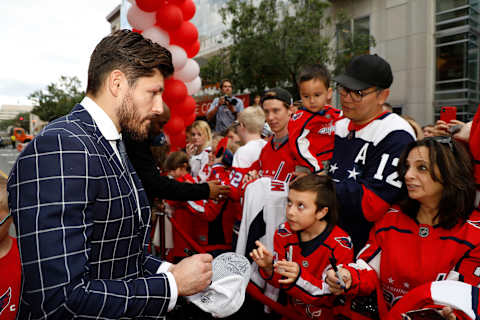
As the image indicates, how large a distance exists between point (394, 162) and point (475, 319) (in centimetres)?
108

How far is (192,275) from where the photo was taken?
1446 mm

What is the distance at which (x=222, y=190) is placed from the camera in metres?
3.71

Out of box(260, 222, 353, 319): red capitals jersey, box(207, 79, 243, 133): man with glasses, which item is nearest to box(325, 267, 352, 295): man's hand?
box(260, 222, 353, 319): red capitals jersey

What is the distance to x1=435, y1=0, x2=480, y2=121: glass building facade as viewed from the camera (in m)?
15.7

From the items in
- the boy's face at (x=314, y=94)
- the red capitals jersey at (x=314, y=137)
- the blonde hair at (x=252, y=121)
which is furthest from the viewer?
the blonde hair at (x=252, y=121)

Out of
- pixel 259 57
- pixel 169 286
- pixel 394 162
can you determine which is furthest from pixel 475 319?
pixel 259 57

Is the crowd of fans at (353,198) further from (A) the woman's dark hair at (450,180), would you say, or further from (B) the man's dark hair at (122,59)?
(B) the man's dark hair at (122,59)

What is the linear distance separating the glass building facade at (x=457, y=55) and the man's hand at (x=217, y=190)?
15838 millimetres

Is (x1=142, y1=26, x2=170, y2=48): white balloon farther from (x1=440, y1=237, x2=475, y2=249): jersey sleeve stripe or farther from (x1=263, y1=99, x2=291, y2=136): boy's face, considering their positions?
(x1=440, y1=237, x2=475, y2=249): jersey sleeve stripe

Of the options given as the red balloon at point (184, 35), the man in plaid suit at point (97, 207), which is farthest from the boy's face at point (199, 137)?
the man in plaid suit at point (97, 207)

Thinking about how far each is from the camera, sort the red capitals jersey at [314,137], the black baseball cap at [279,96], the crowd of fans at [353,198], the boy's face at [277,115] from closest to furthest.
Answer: the crowd of fans at [353,198], the red capitals jersey at [314,137], the boy's face at [277,115], the black baseball cap at [279,96]

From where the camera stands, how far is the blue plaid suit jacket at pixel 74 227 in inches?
44.5

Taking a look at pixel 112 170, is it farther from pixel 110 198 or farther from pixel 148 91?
pixel 148 91

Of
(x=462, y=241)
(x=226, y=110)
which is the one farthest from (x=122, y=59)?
(x=226, y=110)
